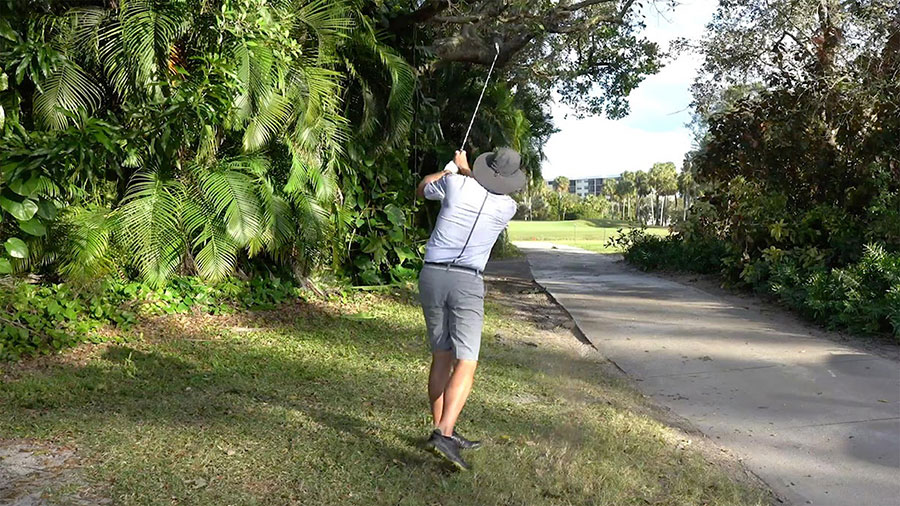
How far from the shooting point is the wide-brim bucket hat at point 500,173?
4781mm

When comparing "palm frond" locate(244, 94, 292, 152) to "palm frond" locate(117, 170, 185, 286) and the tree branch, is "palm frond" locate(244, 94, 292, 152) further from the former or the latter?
the tree branch

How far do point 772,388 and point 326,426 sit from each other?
155 inches

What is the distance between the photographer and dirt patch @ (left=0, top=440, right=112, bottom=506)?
13.4 feet

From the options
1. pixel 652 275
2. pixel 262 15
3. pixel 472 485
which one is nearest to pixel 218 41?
pixel 262 15

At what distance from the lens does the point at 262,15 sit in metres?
9.12

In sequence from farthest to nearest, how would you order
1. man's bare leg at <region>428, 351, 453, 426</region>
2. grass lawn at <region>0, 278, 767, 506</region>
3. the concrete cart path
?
1. the concrete cart path
2. man's bare leg at <region>428, 351, 453, 426</region>
3. grass lawn at <region>0, 278, 767, 506</region>

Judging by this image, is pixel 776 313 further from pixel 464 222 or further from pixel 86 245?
pixel 86 245

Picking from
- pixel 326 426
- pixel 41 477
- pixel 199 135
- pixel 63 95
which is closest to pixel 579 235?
pixel 199 135

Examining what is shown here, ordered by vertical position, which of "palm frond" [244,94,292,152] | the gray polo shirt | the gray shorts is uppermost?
"palm frond" [244,94,292,152]

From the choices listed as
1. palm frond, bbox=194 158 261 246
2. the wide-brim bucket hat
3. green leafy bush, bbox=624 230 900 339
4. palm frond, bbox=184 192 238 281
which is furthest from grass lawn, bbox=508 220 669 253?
the wide-brim bucket hat

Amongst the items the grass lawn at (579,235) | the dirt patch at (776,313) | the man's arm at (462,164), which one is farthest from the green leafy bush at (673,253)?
the man's arm at (462,164)

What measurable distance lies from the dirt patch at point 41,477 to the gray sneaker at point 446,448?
5.61 ft

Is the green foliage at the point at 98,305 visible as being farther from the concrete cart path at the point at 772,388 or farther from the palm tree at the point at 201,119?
the concrete cart path at the point at 772,388

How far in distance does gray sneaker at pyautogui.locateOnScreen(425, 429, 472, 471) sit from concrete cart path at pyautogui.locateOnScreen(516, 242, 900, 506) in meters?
1.84
